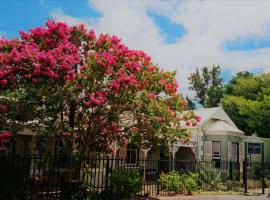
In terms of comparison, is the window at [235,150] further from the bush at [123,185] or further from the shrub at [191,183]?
the bush at [123,185]

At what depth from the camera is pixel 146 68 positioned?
13648mm

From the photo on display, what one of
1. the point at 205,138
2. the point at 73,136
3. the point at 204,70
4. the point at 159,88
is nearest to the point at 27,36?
the point at 73,136

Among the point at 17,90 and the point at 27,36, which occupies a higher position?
the point at 27,36

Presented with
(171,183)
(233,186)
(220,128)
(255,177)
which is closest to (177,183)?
(171,183)

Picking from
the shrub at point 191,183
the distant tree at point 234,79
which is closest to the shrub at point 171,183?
the shrub at point 191,183

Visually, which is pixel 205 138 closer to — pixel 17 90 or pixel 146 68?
pixel 146 68

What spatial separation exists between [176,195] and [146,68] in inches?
273

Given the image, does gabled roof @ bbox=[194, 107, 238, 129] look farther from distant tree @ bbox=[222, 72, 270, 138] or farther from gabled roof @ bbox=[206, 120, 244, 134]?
distant tree @ bbox=[222, 72, 270, 138]

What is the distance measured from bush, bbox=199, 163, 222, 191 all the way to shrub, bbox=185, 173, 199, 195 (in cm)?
92

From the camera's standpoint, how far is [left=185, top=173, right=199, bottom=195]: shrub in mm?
17625

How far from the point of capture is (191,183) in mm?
17891

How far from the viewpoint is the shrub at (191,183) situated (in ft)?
57.8

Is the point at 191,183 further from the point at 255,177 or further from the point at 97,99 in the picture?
the point at 255,177

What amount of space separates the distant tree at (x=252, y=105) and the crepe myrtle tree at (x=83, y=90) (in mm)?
21491
